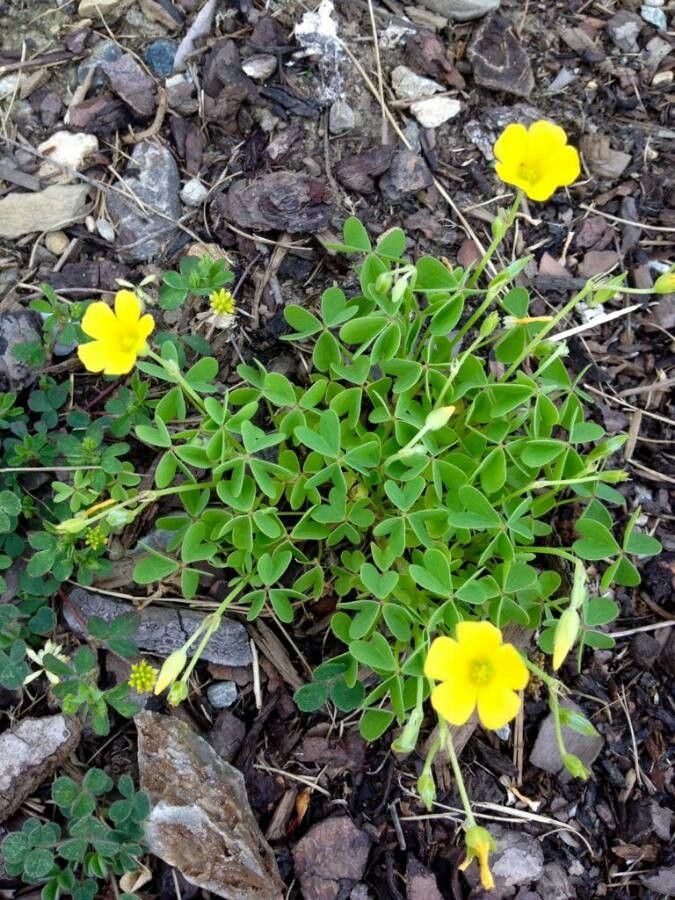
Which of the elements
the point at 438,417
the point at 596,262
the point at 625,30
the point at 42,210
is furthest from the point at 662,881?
the point at 625,30

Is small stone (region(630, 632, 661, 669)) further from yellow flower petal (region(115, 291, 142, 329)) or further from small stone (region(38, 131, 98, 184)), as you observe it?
small stone (region(38, 131, 98, 184))

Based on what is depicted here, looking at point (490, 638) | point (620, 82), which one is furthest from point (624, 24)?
point (490, 638)

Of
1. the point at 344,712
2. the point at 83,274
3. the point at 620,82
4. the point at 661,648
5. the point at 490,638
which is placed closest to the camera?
the point at 490,638

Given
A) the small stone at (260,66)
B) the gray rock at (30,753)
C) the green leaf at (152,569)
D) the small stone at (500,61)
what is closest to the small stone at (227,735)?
the gray rock at (30,753)

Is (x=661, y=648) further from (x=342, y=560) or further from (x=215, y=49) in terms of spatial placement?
(x=215, y=49)

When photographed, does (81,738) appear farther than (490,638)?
Yes

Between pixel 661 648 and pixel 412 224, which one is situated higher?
pixel 412 224
